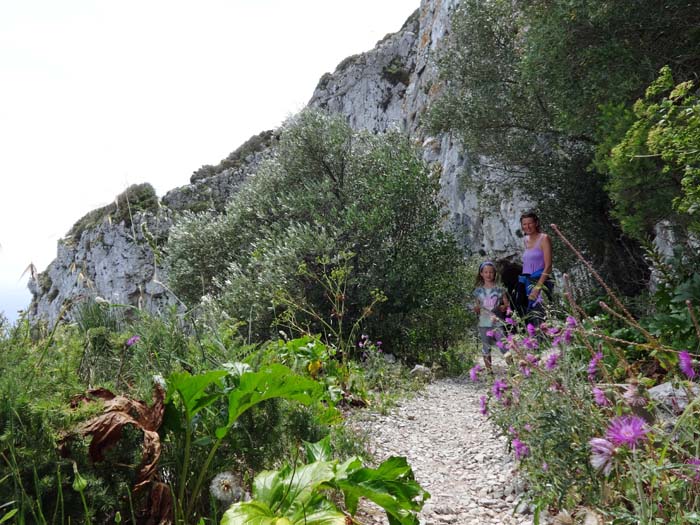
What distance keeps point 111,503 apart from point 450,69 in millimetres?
11649

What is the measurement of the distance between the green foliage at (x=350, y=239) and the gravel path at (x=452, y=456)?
3.16 meters

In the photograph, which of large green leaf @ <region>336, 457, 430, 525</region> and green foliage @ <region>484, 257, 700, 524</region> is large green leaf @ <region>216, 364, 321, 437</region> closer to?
large green leaf @ <region>336, 457, 430, 525</region>

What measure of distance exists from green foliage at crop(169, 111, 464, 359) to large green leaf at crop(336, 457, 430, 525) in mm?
5611

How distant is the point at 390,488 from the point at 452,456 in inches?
79.4

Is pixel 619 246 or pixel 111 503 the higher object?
pixel 111 503

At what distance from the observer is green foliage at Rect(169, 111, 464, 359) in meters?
9.20

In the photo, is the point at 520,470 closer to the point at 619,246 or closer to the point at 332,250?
the point at 332,250

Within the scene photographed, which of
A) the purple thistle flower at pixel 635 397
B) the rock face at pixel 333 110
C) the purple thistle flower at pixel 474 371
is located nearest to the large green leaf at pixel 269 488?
the purple thistle flower at pixel 635 397

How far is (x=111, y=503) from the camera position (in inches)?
69.8

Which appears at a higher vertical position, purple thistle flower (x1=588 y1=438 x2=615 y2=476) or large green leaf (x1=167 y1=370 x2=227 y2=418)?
large green leaf (x1=167 y1=370 x2=227 y2=418)

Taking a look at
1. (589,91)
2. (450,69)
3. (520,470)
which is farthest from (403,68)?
(520,470)

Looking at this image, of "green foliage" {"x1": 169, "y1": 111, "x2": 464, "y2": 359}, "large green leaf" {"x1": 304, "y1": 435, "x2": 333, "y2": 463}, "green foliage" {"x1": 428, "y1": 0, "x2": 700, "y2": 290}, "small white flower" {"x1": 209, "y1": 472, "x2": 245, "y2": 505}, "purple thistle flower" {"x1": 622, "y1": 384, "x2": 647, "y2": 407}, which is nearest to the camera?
"purple thistle flower" {"x1": 622, "y1": 384, "x2": 647, "y2": 407}

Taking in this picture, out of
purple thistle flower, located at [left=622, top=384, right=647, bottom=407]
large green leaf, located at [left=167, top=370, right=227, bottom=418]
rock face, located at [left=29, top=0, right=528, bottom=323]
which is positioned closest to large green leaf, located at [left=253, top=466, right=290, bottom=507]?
large green leaf, located at [left=167, top=370, right=227, bottom=418]

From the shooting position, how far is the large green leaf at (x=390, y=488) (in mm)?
2025
